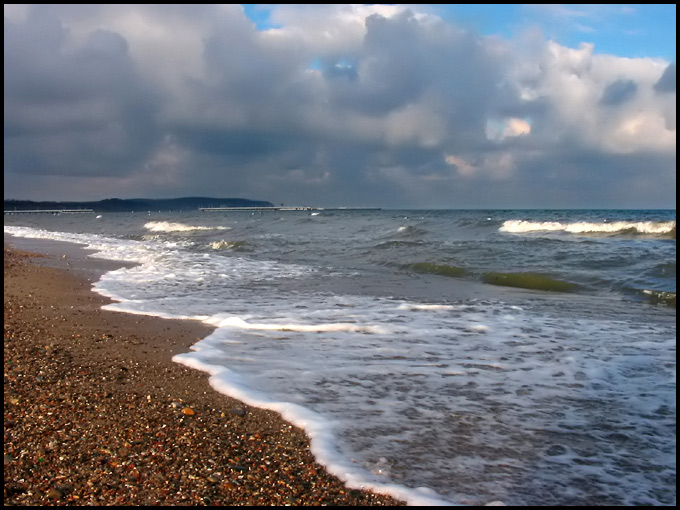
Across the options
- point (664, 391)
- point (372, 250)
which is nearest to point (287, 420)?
point (664, 391)

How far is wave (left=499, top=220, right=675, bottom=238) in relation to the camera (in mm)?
27480

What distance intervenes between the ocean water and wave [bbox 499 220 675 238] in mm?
17814

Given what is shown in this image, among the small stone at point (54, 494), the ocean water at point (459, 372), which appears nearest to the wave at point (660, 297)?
the ocean water at point (459, 372)

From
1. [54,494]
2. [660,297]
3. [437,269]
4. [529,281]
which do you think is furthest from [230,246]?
[54,494]

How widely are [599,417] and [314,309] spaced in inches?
195

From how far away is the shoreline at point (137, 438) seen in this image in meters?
2.63

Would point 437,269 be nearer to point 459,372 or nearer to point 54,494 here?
point 459,372

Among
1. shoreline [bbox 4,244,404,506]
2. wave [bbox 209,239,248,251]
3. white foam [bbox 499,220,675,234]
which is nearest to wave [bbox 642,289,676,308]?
shoreline [bbox 4,244,404,506]

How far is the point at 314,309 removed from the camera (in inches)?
321

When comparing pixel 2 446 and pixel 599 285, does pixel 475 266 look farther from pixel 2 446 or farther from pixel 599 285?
pixel 2 446

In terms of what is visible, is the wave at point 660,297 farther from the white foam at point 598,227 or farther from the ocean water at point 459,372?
the white foam at point 598,227

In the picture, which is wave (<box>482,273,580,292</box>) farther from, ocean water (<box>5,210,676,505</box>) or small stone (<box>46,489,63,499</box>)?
small stone (<box>46,489,63,499</box>)

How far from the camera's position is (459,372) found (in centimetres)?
492

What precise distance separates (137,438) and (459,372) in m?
3.01
